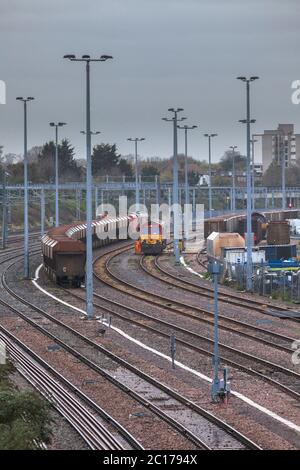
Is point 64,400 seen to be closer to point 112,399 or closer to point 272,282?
point 112,399

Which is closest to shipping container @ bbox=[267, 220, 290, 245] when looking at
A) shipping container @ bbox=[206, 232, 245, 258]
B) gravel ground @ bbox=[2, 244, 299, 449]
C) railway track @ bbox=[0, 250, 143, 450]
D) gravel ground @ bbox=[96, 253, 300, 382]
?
shipping container @ bbox=[206, 232, 245, 258]

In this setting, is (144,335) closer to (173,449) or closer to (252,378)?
(252,378)

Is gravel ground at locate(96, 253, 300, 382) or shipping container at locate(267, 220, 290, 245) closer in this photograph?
gravel ground at locate(96, 253, 300, 382)

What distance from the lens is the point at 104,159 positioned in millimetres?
179125

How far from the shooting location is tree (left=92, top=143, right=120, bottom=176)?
7052 inches

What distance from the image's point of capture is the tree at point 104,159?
7052 inches

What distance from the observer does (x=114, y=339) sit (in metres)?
33.0

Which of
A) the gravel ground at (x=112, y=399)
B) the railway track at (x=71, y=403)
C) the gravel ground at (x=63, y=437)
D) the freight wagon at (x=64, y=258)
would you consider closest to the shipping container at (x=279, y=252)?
the freight wagon at (x=64, y=258)

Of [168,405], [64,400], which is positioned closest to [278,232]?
[168,405]

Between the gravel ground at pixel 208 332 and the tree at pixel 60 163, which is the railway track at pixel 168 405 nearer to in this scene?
the gravel ground at pixel 208 332

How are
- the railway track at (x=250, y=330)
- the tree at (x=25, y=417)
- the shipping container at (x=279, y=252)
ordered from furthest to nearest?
the shipping container at (x=279, y=252)
the railway track at (x=250, y=330)
the tree at (x=25, y=417)

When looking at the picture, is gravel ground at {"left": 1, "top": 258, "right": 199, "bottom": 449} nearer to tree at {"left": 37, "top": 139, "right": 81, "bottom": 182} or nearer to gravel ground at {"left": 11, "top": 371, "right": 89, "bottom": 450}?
gravel ground at {"left": 11, "top": 371, "right": 89, "bottom": 450}

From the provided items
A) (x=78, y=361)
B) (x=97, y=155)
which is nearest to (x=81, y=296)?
(x=78, y=361)

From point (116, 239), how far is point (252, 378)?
206 ft
